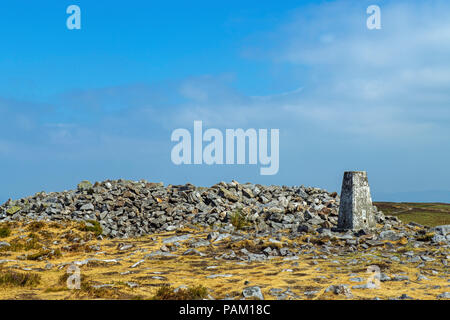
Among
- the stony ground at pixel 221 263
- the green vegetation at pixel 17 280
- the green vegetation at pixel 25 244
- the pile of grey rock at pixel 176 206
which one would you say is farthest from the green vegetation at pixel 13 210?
the green vegetation at pixel 17 280

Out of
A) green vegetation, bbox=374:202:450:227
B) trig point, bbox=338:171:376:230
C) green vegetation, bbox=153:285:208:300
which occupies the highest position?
trig point, bbox=338:171:376:230

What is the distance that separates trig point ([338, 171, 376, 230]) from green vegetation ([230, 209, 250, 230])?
15.6 ft

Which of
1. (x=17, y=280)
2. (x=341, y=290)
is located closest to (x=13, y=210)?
(x=17, y=280)

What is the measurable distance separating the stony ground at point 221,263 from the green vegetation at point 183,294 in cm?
19

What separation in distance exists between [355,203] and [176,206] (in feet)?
34.5

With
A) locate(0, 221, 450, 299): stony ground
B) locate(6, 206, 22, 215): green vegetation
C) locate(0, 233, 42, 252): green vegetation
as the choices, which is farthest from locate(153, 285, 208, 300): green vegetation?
locate(6, 206, 22, 215): green vegetation

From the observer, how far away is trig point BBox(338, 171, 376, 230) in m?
17.3

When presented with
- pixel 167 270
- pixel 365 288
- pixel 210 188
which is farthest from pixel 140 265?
pixel 210 188

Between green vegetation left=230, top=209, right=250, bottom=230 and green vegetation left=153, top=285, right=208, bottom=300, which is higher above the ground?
green vegetation left=230, top=209, right=250, bottom=230

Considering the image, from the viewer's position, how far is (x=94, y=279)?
11695 millimetres

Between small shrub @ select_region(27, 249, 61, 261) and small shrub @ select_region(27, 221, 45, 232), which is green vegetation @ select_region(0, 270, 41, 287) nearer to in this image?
small shrub @ select_region(27, 249, 61, 261)

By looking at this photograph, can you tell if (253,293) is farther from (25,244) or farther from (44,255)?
(25,244)
